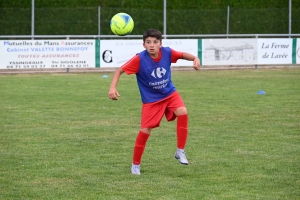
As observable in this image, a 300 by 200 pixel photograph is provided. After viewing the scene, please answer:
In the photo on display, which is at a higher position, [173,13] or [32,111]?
[173,13]

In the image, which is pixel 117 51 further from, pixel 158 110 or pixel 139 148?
pixel 139 148

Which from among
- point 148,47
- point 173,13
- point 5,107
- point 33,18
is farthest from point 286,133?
point 173,13

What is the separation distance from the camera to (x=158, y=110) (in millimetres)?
7336

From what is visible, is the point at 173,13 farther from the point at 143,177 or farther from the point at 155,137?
the point at 143,177

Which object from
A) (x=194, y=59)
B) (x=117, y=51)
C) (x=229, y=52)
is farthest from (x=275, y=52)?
(x=194, y=59)

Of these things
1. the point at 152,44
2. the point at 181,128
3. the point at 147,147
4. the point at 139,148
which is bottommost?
the point at 147,147

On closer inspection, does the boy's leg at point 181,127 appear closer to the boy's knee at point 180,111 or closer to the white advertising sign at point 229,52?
the boy's knee at point 180,111

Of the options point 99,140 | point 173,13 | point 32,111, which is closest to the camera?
point 99,140

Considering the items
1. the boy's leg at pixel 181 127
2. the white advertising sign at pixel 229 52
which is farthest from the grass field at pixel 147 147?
the white advertising sign at pixel 229 52

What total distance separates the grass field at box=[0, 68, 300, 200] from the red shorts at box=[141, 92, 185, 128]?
0.52 m

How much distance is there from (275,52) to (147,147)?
53.9ft

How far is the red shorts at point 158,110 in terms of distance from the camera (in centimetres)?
728

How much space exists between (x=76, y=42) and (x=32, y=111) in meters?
9.90

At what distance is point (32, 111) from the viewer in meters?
12.6
